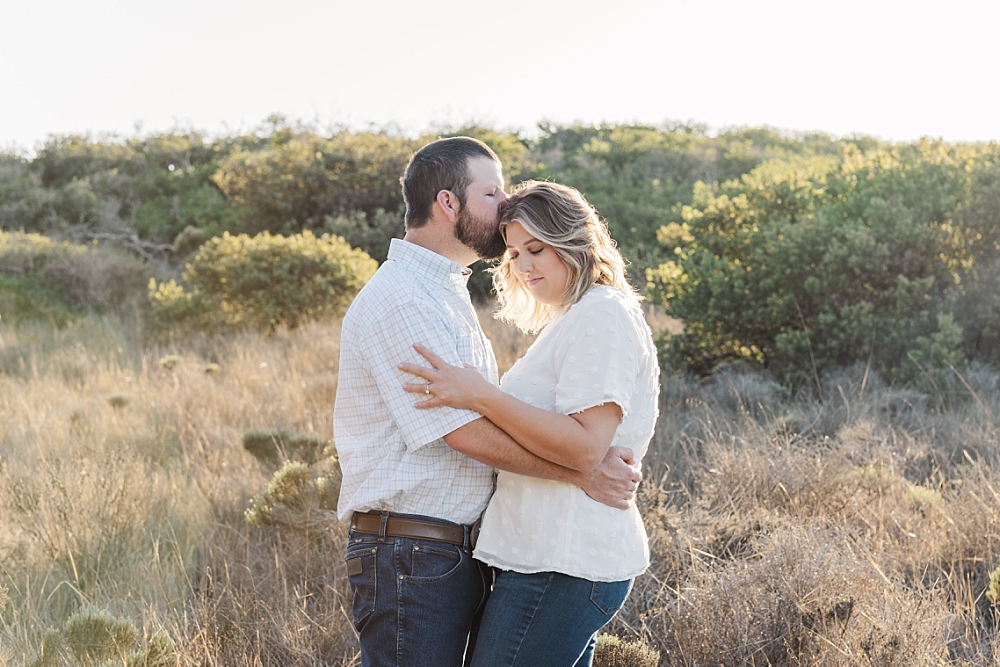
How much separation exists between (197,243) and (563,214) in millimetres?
17179

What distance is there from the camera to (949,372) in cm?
794

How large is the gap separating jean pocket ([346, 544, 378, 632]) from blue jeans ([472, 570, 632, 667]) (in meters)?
0.32

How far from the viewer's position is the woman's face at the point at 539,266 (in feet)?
7.99

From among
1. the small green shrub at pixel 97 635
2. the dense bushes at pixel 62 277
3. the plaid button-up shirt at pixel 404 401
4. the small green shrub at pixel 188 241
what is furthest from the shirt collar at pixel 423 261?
the small green shrub at pixel 188 241

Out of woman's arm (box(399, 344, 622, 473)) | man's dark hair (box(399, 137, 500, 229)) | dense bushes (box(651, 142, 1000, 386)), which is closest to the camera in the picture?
woman's arm (box(399, 344, 622, 473))

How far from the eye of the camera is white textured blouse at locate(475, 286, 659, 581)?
7.29 ft

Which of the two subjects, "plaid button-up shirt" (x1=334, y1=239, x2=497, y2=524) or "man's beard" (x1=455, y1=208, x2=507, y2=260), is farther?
"man's beard" (x1=455, y1=208, x2=507, y2=260)

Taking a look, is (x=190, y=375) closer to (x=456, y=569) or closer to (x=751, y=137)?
(x=456, y=569)

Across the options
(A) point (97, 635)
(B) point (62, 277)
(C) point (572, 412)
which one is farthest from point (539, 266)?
(B) point (62, 277)

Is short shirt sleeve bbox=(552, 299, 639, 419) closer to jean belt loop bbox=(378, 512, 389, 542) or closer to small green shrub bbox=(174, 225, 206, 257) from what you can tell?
jean belt loop bbox=(378, 512, 389, 542)

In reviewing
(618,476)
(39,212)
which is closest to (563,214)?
(618,476)

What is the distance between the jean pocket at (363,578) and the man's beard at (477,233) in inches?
36.4

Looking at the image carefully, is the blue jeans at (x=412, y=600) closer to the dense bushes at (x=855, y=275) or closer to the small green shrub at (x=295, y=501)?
the small green shrub at (x=295, y=501)

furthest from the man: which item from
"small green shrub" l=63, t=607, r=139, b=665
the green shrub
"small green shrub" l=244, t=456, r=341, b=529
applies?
the green shrub
